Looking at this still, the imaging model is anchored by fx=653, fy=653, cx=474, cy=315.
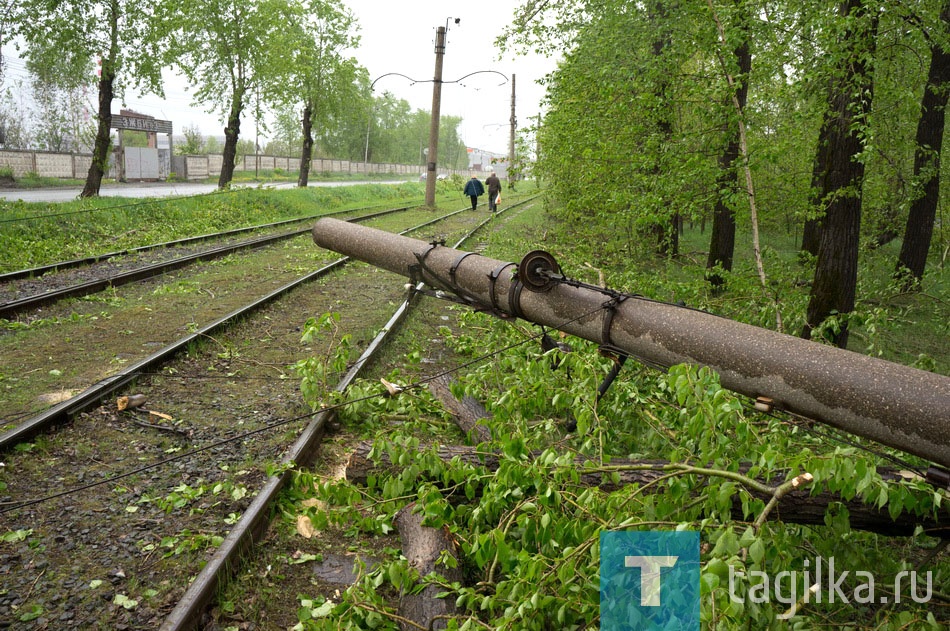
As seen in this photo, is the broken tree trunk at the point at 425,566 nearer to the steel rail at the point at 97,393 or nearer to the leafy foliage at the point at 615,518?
the leafy foliage at the point at 615,518

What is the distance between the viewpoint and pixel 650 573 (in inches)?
102

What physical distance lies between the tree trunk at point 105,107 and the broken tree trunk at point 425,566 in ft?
71.7

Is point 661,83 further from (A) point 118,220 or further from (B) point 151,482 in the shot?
(A) point 118,220

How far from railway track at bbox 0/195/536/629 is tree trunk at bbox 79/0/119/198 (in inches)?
683

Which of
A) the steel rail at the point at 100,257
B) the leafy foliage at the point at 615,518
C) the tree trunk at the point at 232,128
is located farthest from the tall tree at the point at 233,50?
the leafy foliage at the point at 615,518

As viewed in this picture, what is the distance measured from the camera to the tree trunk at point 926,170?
10.1m

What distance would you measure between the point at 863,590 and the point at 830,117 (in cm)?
546

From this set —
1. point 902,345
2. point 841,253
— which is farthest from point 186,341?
point 902,345

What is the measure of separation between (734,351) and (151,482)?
3.93m

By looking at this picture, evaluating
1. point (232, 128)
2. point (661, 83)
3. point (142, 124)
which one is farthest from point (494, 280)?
point (142, 124)

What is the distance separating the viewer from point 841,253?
7.16m

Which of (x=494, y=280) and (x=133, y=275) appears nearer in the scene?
(x=494, y=280)

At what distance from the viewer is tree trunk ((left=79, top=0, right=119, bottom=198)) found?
67.6 ft

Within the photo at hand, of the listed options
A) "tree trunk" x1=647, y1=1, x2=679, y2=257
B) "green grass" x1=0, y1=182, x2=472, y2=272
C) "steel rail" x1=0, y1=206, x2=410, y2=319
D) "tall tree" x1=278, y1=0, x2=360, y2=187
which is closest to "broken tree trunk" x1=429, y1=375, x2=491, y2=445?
"tree trunk" x1=647, y1=1, x2=679, y2=257
